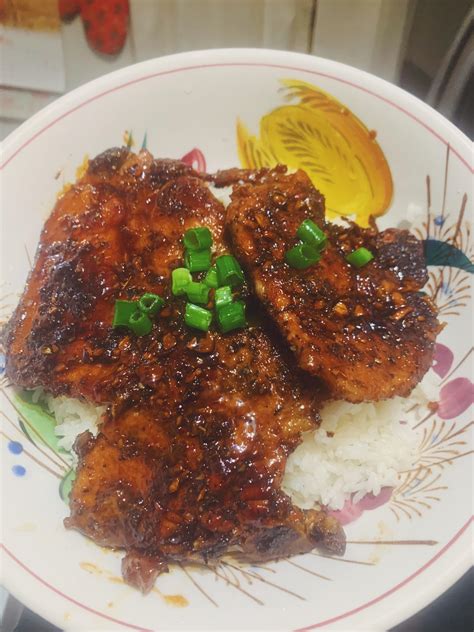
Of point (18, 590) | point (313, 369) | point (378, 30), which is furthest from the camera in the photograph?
point (378, 30)

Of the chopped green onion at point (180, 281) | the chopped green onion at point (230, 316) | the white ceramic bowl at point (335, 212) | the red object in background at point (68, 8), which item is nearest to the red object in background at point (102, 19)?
the red object in background at point (68, 8)

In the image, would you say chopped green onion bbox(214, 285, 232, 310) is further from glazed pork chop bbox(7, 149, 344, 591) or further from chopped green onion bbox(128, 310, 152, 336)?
chopped green onion bbox(128, 310, 152, 336)

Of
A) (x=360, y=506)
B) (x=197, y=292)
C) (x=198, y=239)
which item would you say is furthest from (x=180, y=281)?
(x=360, y=506)

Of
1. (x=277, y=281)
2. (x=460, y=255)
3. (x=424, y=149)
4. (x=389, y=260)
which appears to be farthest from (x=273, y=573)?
(x=424, y=149)

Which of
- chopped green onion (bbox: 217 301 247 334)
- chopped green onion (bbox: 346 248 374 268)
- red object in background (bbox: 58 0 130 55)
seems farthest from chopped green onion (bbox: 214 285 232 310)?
red object in background (bbox: 58 0 130 55)

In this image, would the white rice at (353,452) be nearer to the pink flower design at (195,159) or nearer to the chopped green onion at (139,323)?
the chopped green onion at (139,323)

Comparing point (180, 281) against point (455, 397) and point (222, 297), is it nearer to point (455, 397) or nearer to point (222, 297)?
point (222, 297)

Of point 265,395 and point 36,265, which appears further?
point 36,265

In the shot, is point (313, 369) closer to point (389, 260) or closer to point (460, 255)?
point (389, 260)
